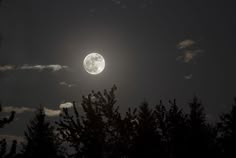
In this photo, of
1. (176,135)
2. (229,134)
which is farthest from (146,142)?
(229,134)

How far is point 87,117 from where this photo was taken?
9523 mm

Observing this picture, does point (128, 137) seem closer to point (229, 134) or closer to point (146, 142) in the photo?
point (146, 142)

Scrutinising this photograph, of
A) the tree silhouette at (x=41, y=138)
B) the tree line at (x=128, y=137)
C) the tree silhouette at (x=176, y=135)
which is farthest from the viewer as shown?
the tree silhouette at (x=41, y=138)

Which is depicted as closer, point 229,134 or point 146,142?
point 146,142

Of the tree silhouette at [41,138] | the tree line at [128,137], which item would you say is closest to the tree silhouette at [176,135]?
the tree line at [128,137]

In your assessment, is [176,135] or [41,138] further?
[41,138]

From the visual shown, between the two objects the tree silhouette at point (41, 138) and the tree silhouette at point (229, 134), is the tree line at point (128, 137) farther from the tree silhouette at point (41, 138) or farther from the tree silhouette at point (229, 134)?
the tree silhouette at point (41, 138)

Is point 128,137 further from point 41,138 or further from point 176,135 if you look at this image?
point 41,138

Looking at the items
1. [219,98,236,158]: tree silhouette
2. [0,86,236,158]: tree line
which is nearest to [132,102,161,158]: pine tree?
[0,86,236,158]: tree line

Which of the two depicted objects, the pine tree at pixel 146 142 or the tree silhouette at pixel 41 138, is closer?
the pine tree at pixel 146 142

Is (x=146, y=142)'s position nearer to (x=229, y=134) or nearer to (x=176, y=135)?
(x=176, y=135)

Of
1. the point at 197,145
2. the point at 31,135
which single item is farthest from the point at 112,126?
the point at 31,135

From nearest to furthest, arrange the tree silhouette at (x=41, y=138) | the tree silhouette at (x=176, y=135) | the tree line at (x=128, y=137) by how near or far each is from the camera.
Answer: the tree line at (x=128, y=137)
the tree silhouette at (x=176, y=135)
the tree silhouette at (x=41, y=138)

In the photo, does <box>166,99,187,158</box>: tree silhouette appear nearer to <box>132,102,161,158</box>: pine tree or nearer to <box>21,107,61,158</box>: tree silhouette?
<box>132,102,161,158</box>: pine tree
